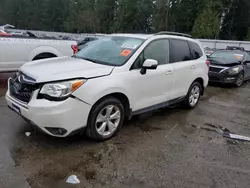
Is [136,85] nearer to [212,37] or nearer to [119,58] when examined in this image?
[119,58]

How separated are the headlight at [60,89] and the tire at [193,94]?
3.09m

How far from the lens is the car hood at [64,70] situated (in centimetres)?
326

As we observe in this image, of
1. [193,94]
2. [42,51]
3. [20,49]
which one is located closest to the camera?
[193,94]

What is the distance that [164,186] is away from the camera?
2.83 metres

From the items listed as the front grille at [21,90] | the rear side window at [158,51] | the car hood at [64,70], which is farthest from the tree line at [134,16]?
the front grille at [21,90]

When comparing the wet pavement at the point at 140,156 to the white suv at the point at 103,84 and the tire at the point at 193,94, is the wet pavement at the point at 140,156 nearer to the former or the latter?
the white suv at the point at 103,84

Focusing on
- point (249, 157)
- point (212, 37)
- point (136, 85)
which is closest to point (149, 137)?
point (136, 85)

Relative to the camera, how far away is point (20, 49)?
6.34m

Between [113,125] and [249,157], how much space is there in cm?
215

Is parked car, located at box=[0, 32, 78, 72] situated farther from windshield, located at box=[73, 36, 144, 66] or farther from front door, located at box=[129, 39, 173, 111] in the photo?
front door, located at box=[129, 39, 173, 111]

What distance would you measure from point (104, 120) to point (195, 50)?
3.04m

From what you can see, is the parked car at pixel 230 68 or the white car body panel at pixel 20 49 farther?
the parked car at pixel 230 68

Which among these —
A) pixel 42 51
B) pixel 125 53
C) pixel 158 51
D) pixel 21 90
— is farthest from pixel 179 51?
pixel 42 51

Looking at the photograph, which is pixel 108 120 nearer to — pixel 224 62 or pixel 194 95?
pixel 194 95
